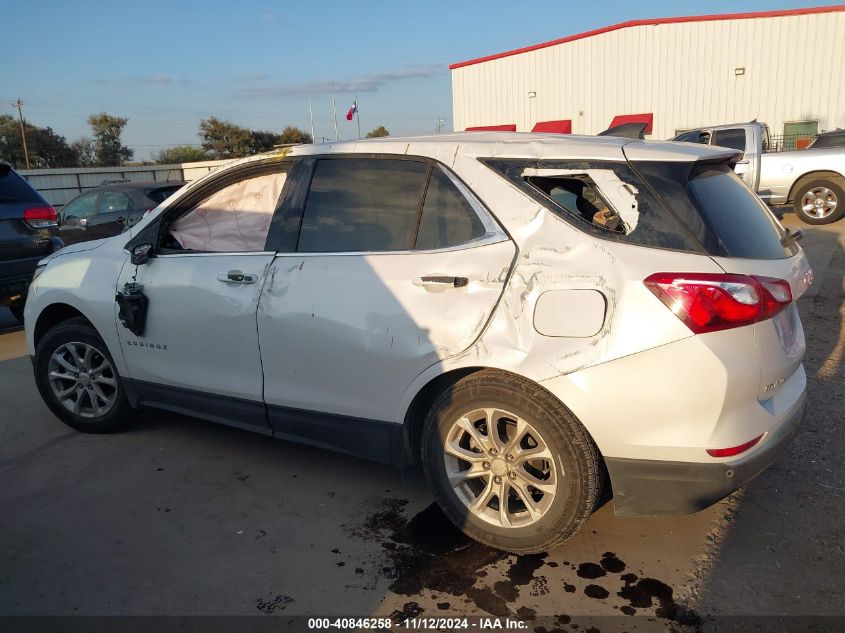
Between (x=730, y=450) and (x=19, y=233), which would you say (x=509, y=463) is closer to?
(x=730, y=450)

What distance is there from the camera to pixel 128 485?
3.70m

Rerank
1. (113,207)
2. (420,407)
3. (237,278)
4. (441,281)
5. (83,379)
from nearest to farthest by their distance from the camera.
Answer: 1. (441,281)
2. (420,407)
3. (237,278)
4. (83,379)
5. (113,207)

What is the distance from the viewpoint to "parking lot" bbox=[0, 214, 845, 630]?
265cm

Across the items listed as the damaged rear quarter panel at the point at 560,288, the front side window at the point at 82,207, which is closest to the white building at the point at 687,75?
the front side window at the point at 82,207

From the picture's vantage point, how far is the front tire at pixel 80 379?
4254 mm

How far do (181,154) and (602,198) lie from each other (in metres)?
56.7

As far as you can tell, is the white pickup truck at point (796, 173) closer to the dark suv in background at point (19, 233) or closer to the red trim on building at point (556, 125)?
the dark suv in background at point (19, 233)

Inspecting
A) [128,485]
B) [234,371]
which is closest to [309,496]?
[234,371]

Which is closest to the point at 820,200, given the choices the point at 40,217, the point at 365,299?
the point at 365,299

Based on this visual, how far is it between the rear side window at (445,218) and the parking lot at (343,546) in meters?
1.36

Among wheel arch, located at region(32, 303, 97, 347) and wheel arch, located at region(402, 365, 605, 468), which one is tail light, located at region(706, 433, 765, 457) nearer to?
wheel arch, located at region(402, 365, 605, 468)

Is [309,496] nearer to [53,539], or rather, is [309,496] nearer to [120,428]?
[53,539]

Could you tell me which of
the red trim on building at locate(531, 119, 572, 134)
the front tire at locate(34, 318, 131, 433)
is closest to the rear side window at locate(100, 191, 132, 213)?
the front tire at locate(34, 318, 131, 433)

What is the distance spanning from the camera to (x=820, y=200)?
1227 cm
